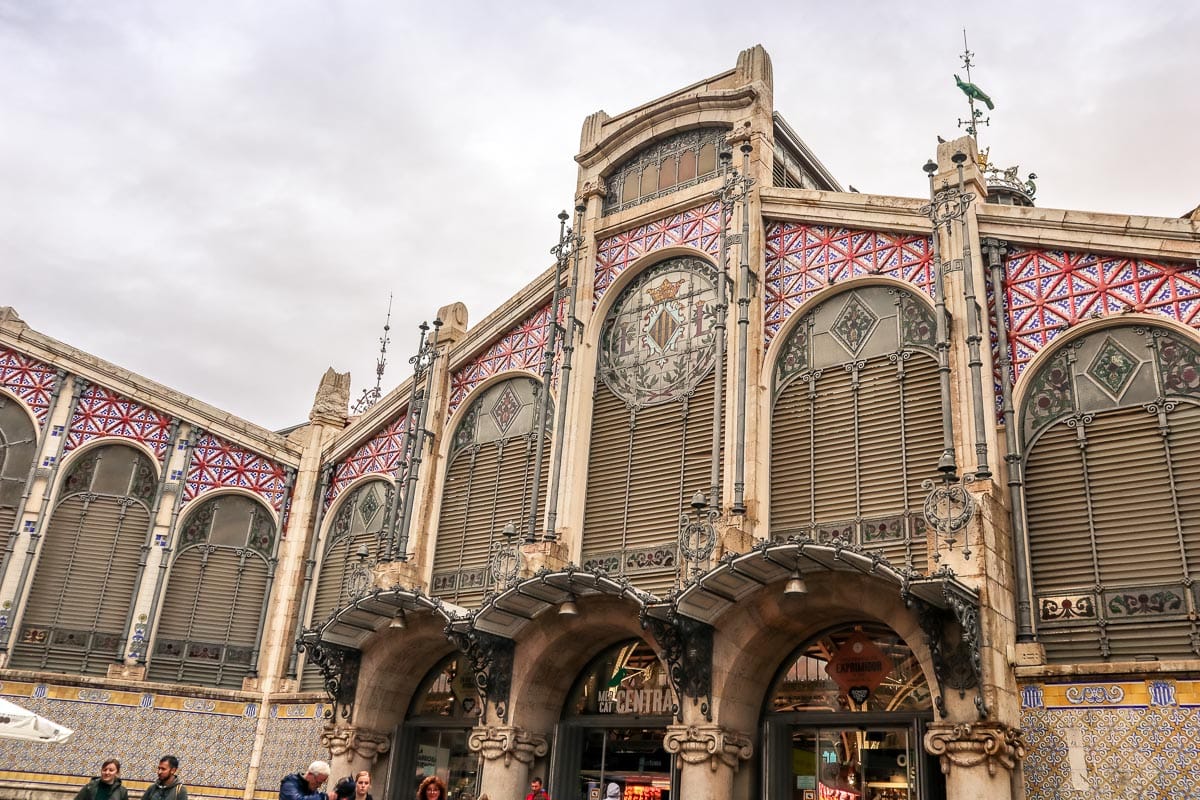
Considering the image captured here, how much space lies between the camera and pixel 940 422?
15133 millimetres

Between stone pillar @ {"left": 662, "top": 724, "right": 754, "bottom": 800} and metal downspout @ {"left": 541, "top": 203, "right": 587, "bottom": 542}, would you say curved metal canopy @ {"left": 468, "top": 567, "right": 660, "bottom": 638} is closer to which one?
metal downspout @ {"left": 541, "top": 203, "right": 587, "bottom": 542}

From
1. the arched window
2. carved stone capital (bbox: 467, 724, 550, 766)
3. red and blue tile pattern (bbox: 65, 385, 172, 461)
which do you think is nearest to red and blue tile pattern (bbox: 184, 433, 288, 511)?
the arched window

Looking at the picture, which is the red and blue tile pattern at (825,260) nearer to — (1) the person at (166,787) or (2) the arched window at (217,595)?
(1) the person at (166,787)

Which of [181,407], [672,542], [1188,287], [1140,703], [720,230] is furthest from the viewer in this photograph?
[181,407]

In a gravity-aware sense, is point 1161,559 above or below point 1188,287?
below

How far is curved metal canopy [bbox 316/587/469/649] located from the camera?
56.1 feet

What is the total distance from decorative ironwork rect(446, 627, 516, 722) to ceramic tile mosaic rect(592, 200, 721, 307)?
275 inches

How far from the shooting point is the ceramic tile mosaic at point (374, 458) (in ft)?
74.2

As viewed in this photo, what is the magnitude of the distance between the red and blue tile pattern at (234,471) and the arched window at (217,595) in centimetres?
32

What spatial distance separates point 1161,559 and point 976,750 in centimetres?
347

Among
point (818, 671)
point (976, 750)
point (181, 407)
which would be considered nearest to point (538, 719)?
point (818, 671)

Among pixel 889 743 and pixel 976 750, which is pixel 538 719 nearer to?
pixel 889 743

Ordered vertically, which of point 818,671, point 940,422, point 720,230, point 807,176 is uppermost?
point 807,176

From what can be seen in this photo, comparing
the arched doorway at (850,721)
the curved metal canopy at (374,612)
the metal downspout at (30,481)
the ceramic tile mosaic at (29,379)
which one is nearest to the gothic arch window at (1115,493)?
the arched doorway at (850,721)
